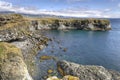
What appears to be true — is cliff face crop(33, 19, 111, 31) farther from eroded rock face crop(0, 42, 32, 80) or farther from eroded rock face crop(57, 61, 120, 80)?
eroded rock face crop(0, 42, 32, 80)

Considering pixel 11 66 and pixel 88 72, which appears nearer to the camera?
pixel 11 66

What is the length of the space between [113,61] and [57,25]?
342ft

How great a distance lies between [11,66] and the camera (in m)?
27.7

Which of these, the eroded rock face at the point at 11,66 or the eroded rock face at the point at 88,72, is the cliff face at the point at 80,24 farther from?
the eroded rock face at the point at 11,66

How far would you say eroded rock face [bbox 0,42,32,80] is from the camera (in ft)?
88.2

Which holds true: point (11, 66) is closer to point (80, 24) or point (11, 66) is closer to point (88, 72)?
point (88, 72)

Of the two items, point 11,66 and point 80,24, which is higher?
point 11,66

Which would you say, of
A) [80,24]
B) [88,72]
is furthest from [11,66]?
[80,24]

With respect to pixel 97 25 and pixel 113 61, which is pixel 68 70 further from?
pixel 97 25

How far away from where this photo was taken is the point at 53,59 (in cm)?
5706

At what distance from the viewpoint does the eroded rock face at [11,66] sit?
88.2ft

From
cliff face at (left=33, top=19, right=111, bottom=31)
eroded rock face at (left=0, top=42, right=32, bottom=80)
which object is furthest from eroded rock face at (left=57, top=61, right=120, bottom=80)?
cliff face at (left=33, top=19, right=111, bottom=31)

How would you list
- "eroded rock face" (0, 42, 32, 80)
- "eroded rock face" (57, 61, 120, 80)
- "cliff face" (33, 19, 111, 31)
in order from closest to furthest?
"eroded rock face" (0, 42, 32, 80) → "eroded rock face" (57, 61, 120, 80) → "cliff face" (33, 19, 111, 31)

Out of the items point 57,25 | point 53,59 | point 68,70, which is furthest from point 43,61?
point 57,25
